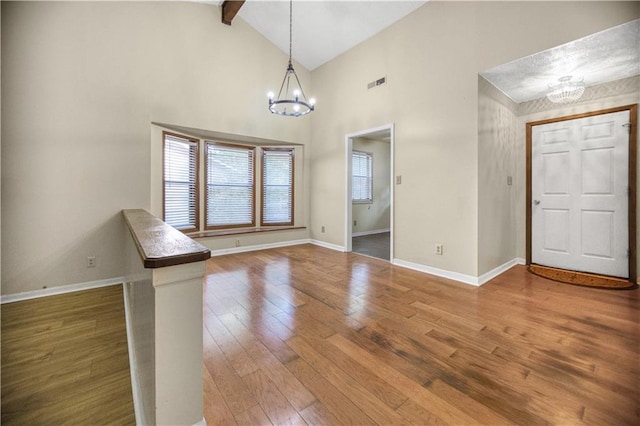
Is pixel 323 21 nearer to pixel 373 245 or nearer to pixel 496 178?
pixel 496 178

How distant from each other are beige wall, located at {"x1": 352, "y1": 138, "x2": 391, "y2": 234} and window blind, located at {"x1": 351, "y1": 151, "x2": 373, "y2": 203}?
12 cm

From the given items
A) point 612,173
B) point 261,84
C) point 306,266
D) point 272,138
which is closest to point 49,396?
point 306,266

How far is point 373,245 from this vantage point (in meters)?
5.88

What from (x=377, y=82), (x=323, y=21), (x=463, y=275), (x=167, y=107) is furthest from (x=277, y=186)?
(x=463, y=275)

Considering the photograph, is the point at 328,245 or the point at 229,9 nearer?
the point at 229,9

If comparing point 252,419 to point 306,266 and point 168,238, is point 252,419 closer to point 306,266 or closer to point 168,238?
point 168,238

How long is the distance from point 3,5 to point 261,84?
10.5 feet

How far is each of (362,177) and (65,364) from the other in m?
6.57

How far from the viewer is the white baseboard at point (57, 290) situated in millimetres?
2891

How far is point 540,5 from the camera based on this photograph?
276cm

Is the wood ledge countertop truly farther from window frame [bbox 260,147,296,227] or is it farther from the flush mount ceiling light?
window frame [bbox 260,147,296,227]

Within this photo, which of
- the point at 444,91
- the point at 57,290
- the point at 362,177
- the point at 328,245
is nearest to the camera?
the point at 57,290

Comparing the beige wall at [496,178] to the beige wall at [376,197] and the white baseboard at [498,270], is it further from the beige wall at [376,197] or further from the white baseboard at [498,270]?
the beige wall at [376,197]

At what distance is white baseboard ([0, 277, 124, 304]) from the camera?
289 centimetres
